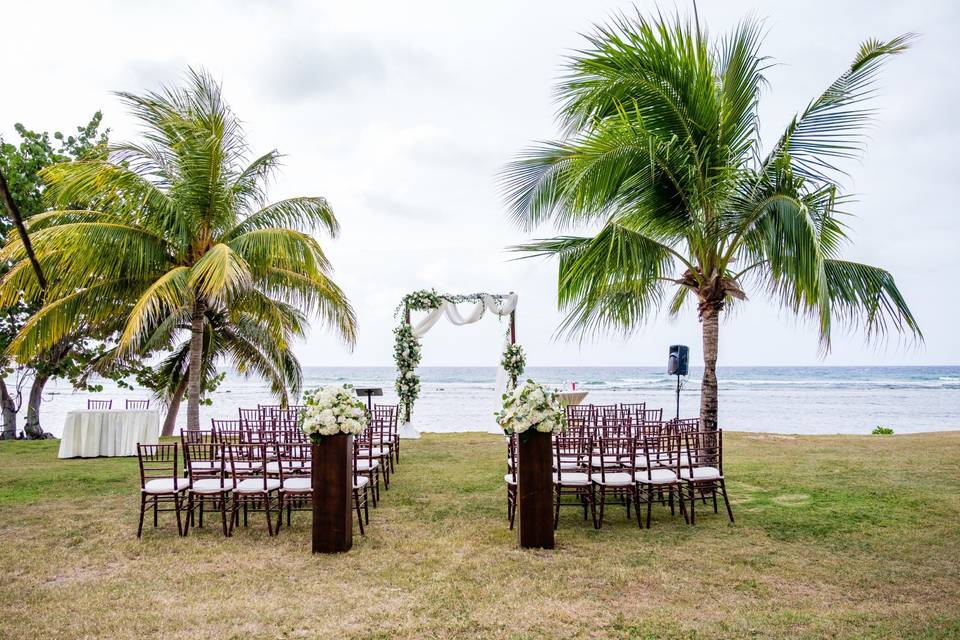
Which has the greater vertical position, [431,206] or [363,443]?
[431,206]

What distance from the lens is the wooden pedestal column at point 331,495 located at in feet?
16.2

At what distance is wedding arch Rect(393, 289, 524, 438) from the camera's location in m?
13.2

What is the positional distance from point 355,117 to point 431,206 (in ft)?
24.1

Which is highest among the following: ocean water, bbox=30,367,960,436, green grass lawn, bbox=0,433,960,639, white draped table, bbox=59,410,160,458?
white draped table, bbox=59,410,160,458

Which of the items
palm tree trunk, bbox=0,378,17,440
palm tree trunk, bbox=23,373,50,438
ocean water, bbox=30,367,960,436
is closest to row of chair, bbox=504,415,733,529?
ocean water, bbox=30,367,960,436

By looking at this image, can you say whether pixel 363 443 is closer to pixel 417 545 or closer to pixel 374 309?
pixel 417 545

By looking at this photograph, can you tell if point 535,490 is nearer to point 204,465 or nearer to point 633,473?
point 633,473

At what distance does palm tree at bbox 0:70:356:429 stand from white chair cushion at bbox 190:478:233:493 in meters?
3.73

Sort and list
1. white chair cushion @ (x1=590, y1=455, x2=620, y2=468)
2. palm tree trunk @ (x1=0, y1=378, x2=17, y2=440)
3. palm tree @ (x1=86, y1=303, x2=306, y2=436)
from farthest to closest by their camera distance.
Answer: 1. palm tree trunk @ (x1=0, y1=378, x2=17, y2=440)
2. palm tree @ (x1=86, y1=303, x2=306, y2=436)
3. white chair cushion @ (x1=590, y1=455, x2=620, y2=468)

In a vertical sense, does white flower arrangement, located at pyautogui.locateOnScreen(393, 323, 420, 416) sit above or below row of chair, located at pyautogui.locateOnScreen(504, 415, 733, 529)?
above

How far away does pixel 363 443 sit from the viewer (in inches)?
307

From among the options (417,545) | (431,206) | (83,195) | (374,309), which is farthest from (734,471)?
(374,309)

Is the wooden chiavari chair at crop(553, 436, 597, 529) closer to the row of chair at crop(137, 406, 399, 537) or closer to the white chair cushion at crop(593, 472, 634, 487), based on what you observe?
the white chair cushion at crop(593, 472, 634, 487)

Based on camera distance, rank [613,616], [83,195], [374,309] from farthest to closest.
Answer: [374,309] → [83,195] → [613,616]
